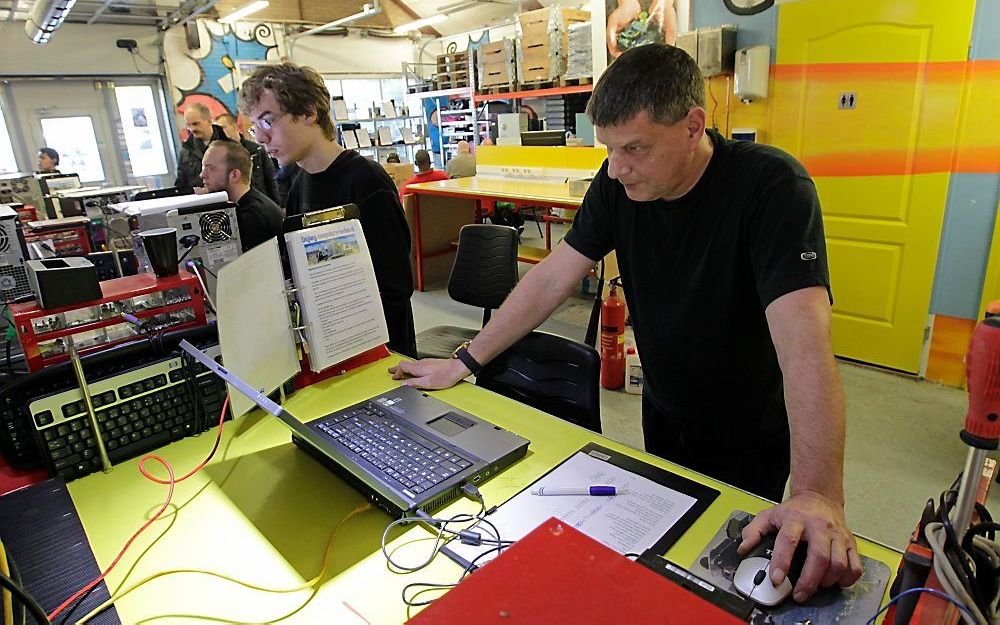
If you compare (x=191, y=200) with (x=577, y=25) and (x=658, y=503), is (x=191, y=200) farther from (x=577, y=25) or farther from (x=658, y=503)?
(x=577, y=25)

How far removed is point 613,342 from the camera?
3.41 meters

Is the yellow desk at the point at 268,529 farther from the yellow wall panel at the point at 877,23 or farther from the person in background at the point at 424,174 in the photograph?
the person in background at the point at 424,174

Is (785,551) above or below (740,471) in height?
above

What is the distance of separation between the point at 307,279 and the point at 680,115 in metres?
0.92

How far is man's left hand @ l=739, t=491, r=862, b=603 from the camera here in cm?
80

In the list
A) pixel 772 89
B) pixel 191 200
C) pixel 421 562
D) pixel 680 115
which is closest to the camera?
pixel 421 562

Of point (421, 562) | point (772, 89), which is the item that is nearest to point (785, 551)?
point (421, 562)

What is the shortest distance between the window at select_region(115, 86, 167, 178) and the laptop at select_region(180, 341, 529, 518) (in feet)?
31.0

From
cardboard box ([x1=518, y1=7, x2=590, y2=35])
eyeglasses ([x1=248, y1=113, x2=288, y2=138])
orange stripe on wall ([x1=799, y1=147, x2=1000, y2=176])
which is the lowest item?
orange stripe on wall ([x1=799, y1=147, x2=1000, y2=176])

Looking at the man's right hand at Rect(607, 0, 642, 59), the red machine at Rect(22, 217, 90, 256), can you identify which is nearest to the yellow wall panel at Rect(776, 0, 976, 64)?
the man's right hand at Rect(607, 0, 642, 59)

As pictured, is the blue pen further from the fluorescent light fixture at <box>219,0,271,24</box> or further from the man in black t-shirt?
the fluorescent light fixture at <box>219,0,271,24</box>

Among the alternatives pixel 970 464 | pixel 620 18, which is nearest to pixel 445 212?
pixel 620 18

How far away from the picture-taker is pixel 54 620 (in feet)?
2.78

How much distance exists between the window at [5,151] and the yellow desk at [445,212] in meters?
6.15
